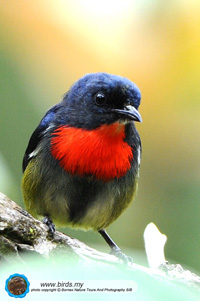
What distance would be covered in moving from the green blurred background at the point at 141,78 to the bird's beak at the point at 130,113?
581mm

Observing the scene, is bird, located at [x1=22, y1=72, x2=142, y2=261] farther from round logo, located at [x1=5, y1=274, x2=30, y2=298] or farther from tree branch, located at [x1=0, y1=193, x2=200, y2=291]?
round logo, located at [x1=5, y1=274, x2=30, y2=298]

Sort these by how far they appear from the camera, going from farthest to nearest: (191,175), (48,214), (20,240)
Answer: (191,175) → (48,214) → (20,240)

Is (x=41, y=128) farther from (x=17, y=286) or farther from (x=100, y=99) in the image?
(x=17, y=286)

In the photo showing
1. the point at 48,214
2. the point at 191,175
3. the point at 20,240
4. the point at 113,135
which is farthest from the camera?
the point at 191,175

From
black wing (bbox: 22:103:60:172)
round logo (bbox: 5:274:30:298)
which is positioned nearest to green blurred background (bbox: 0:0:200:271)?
black wing (bbox: 22:103:60:172)

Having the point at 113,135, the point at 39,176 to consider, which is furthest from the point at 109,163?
the point at 39,176

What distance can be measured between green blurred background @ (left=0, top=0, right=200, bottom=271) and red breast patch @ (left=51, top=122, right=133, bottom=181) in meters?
0.50

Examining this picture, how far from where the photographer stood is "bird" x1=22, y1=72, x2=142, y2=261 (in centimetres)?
363

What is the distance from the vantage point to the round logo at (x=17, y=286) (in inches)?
96.4

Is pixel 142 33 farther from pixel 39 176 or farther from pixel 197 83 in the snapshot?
pixel 39 176

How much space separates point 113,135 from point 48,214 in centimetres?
81

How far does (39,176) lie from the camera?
3951mm

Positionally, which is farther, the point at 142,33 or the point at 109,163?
the point at 142,33

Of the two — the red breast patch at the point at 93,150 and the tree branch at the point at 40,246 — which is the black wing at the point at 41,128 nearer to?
the red breast patch at the point at 93,150
